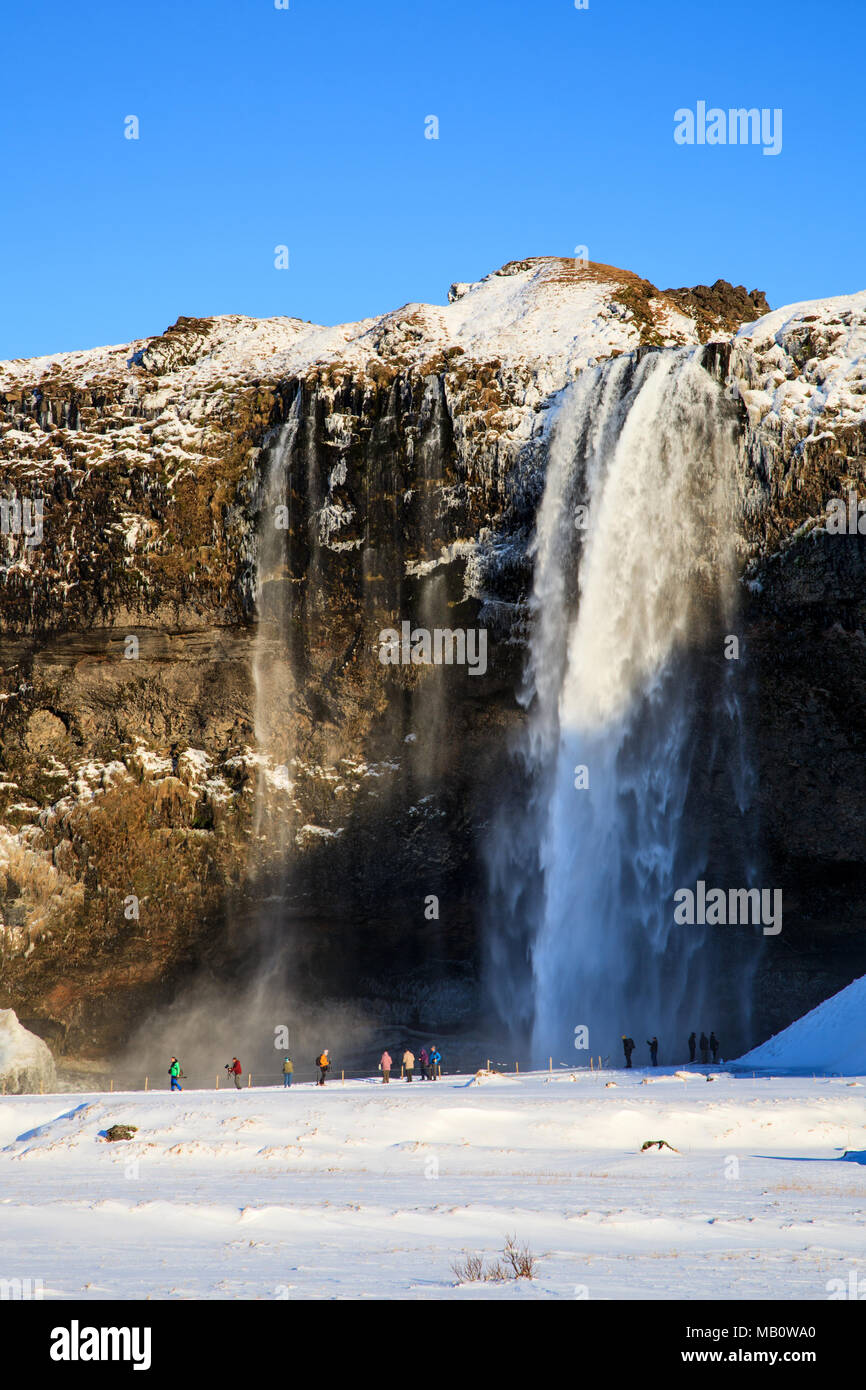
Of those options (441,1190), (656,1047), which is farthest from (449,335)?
(441,1190)

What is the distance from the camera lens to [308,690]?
179 feet

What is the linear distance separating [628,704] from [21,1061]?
27.3 meters

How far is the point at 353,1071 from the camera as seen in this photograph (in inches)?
2093

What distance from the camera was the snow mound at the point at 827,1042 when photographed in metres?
31.6

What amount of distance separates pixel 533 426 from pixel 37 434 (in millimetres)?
23940

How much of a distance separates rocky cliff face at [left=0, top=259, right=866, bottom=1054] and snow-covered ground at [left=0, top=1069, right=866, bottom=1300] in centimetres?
2201

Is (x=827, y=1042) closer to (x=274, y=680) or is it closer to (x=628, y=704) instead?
(x=628, y=704)

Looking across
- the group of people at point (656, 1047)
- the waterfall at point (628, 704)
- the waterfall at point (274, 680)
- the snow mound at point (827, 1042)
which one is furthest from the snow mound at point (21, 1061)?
the snow mound at point (827, 1042)

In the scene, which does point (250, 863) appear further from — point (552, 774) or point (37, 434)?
point (37, 434)

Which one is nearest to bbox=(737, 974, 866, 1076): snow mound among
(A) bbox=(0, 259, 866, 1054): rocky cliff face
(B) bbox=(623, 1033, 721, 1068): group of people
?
(B) bbox=(623, 1033, 721, 1068): group of people

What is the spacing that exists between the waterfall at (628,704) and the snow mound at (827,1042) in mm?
13630

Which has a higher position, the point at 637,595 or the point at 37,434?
the point at 37,434

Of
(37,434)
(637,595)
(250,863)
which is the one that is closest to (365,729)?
(250,863)

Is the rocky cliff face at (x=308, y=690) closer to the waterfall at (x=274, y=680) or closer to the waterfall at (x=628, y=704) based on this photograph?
the waterfall at (x=274, y=680)
